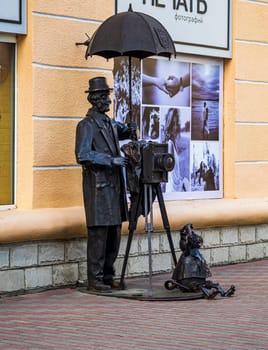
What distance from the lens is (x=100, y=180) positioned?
1062 cm

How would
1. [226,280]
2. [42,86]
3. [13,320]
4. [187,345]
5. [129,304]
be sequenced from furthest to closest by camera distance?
1. [226,280]
2. [42,86]
3. [129,304]
4. [13,320]
5. [187,345]

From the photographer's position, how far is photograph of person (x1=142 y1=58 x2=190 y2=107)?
1258cm

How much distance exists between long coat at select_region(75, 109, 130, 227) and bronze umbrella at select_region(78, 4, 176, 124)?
0.70 metres

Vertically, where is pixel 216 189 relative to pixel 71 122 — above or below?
below

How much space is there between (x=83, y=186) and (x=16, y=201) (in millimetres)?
809

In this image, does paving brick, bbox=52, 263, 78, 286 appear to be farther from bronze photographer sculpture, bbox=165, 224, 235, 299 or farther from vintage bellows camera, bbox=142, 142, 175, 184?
vintage bellows camera, bbox=142, 142, 175, 184

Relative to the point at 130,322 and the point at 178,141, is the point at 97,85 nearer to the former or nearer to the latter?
the point at 178,141

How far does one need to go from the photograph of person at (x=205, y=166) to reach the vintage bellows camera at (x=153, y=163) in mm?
2521

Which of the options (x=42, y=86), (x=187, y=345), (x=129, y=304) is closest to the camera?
(x=187, y=345)

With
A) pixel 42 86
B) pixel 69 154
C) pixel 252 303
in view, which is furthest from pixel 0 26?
pixel 252 303

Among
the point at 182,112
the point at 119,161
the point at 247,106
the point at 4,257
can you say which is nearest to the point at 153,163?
the point at 119,161

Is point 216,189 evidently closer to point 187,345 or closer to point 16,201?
point 16,201

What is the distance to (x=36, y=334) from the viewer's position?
850 cm

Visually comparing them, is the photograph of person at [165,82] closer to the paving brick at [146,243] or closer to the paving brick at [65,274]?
the paving brick at [146,243]
